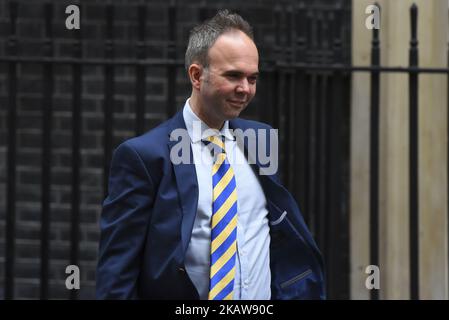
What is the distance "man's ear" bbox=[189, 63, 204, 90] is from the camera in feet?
11.4

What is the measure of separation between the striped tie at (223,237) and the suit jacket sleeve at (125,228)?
21 cm

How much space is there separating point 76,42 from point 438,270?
2.54m

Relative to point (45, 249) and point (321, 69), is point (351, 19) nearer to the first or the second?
point (321, 69)

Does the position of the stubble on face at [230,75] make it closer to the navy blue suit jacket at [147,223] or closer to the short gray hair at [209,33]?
the short gray hair at [209,33]

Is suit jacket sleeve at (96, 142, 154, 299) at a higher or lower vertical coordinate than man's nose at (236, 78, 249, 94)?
lower

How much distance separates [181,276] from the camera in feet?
10.9

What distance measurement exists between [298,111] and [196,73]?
2403mm

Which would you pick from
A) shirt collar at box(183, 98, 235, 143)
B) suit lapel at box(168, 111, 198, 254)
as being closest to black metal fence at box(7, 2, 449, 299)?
shirt collar at box(183, 98, 235, 143)

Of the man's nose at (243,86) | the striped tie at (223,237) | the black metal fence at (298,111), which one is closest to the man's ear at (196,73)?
the man's nose at (243,86)

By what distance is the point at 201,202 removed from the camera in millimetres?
3426

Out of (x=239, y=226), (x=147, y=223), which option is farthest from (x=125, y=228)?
(x=239, y=226)

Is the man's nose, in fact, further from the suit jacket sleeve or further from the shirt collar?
the suit jacket sleeve

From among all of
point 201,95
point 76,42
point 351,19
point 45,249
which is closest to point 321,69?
point 351,19

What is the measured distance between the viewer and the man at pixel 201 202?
334 centimetres
